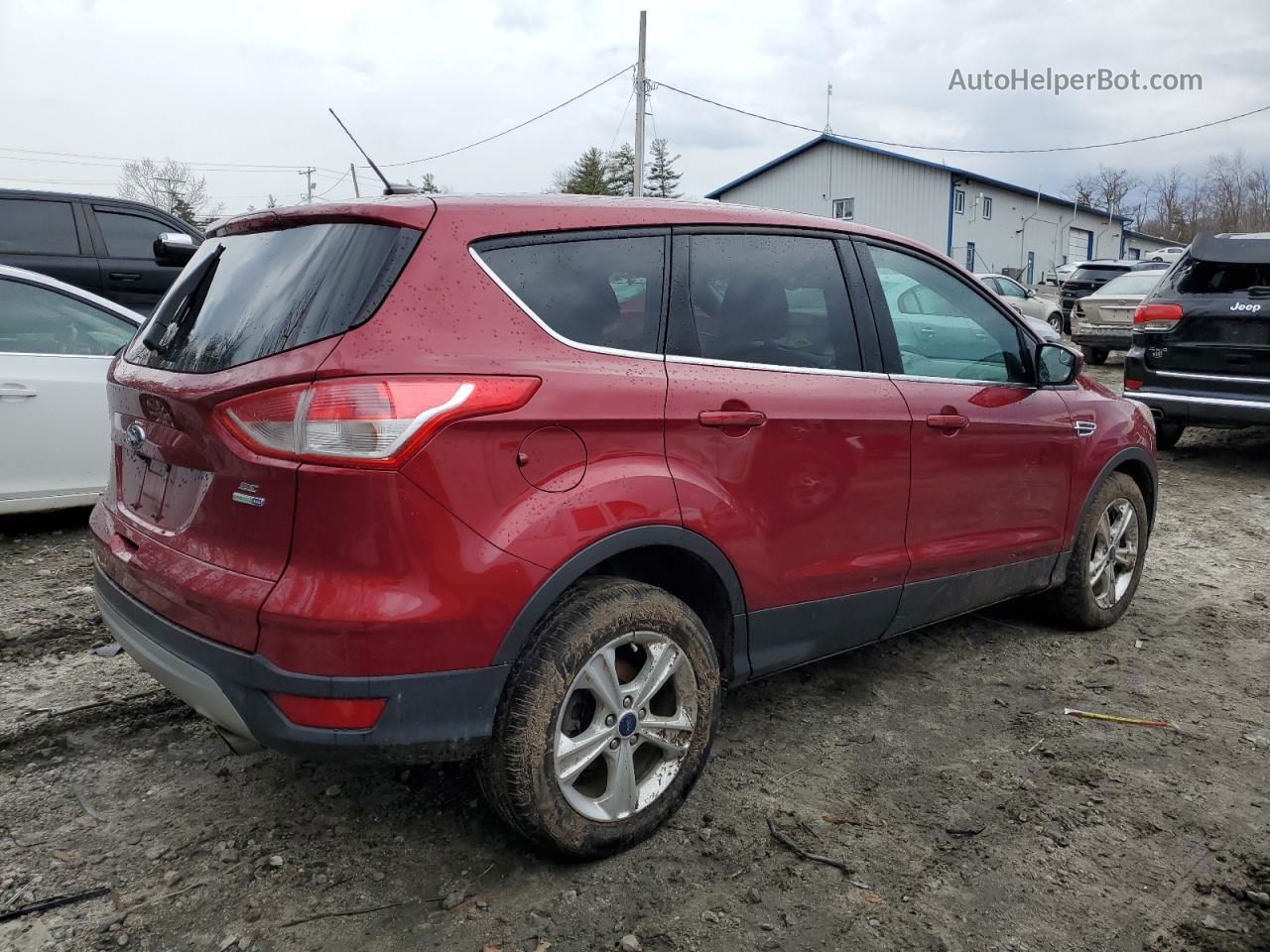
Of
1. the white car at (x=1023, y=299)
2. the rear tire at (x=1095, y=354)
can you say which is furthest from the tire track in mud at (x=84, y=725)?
the white car at (x=1023, y=299)

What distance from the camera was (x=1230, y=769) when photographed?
3.22 metres

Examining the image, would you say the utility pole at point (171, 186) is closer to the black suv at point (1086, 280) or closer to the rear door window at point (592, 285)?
the black suv at point (1086, 280)

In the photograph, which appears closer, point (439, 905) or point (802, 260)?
point (439, 905)

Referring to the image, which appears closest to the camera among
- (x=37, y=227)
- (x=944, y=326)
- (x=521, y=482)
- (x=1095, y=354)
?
(x=521, y=482)

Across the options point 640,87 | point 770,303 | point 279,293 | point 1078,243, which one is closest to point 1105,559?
point 770,303

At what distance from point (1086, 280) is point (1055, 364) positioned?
21.5 meters

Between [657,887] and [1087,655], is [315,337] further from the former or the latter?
[1087,655]

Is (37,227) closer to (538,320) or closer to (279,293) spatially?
(279,293)

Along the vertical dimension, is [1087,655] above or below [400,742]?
below

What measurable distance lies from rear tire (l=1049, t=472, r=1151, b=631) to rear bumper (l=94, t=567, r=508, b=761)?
2.97 meters

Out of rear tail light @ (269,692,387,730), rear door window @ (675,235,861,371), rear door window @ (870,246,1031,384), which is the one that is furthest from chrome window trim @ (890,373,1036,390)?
rear tail light @ (269,692,387,730)

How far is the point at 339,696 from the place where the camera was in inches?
85.7

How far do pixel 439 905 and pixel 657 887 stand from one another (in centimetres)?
54

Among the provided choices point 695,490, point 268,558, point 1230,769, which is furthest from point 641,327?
point 1230,769
